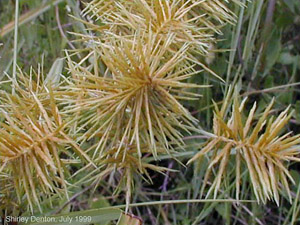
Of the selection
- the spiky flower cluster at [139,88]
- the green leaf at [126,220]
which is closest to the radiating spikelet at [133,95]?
the spiky flower cluster at [139,88]

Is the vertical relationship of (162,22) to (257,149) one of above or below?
above

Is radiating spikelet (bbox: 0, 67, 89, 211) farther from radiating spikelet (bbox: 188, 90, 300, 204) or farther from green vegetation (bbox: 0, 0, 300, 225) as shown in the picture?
radiating spikelet (bbox: 188, 90, 300, 204)

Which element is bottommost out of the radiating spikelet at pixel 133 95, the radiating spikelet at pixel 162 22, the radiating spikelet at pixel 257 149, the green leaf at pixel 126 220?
the green leaf at pixel 126 220

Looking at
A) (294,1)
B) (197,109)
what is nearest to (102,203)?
(197,109)

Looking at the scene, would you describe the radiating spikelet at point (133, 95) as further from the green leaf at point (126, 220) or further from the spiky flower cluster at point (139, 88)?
the green leaf at point (126, 220)

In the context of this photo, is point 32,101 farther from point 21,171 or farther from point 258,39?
point 258,39

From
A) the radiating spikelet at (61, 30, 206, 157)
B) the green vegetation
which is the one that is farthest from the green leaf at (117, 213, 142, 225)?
the radiating spikelet at (61, 30, 206, 157)

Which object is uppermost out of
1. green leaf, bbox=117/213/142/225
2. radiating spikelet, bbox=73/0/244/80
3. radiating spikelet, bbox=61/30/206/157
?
radiating spikelet, bbox=73/0/244/80

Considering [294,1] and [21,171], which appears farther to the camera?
[294,1]

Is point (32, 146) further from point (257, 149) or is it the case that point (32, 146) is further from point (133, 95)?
point (257, 149)

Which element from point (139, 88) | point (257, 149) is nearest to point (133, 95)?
point (139, 88)

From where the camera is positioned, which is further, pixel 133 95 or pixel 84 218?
pixel 84 218
